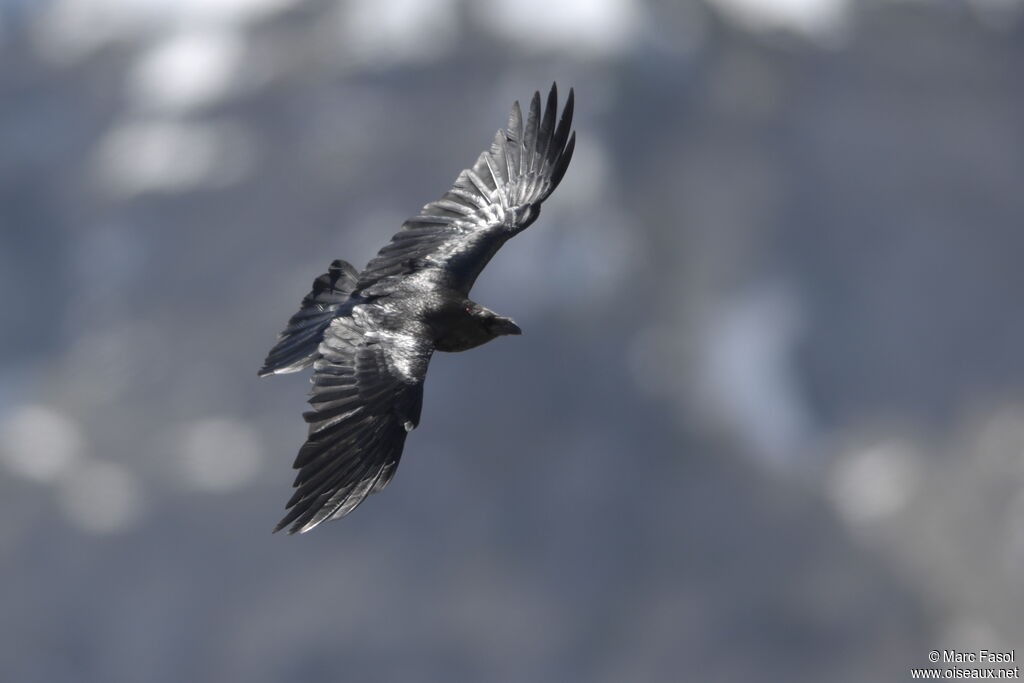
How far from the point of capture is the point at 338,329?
59.3 ft

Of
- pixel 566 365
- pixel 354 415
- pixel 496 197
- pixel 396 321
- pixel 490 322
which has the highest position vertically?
pixel 566 365

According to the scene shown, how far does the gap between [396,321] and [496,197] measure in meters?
3.76

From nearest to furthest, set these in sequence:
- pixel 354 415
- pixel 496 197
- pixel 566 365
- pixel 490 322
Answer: pixel 354 415, pixel 490 322, pixel 496 197, pixel 566 365

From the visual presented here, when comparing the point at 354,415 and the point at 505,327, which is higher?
the point at 505,327

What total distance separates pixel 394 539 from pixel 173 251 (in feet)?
123

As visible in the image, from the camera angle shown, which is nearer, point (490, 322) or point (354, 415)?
point (354, 415)

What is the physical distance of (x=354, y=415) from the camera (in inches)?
667

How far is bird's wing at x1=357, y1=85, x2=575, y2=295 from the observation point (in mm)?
20734

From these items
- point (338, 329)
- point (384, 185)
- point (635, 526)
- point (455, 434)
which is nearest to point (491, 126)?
point (384, 185)

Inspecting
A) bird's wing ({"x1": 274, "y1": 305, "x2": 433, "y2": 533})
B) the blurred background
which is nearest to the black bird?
bird's wing ({"x1": 274, "y1": 305, "x2": 433, "y2": 533})

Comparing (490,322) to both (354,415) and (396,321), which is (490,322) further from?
(354,415)

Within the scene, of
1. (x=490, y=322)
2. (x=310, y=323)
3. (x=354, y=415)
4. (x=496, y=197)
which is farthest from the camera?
(x=496, y=197)

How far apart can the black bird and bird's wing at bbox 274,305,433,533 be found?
0.01m

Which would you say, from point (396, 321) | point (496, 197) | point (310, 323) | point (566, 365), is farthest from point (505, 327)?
point (566, 365)
